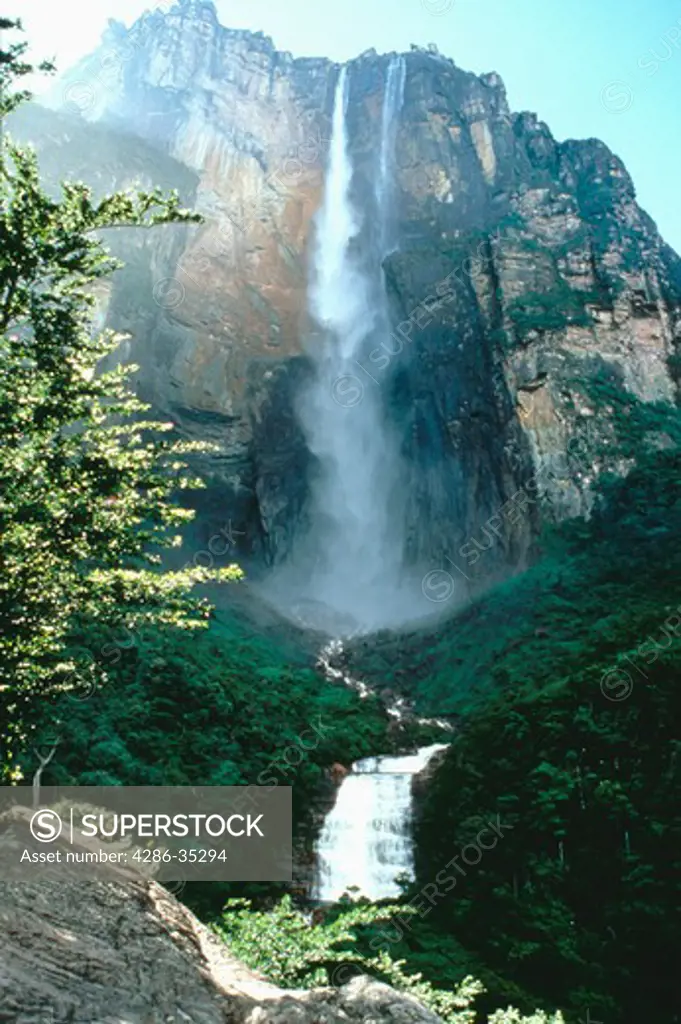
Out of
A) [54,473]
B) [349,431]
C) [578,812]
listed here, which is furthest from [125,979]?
[349,431]

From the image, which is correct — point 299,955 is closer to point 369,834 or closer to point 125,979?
point 125,979

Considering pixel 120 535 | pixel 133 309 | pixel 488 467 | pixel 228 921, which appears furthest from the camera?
pixel 133 309

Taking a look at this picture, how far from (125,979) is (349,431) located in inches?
1458

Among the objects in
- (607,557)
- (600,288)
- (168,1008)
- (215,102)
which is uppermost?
(215,102)

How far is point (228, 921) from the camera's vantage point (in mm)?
6422

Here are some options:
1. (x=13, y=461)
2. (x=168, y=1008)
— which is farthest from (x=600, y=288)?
(x=168, y=1008)

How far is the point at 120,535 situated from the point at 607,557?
20146mm

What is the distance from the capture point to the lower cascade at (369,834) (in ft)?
46.4

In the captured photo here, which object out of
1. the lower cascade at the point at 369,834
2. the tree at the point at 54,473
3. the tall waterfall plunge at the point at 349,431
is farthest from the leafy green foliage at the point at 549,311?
the tree at the point at 54,473

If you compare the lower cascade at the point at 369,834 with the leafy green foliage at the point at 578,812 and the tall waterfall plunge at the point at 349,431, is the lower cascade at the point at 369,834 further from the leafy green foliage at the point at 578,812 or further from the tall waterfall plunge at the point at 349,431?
the tall waterfall plunge at the point at 349,431

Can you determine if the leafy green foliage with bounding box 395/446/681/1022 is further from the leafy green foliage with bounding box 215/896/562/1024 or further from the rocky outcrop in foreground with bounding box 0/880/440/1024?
the rocky outcrop in foreground with bounding box 0/880/440/1024

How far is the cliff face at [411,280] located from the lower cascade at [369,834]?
12.8 m

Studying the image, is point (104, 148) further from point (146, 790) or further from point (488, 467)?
point (146, 790)

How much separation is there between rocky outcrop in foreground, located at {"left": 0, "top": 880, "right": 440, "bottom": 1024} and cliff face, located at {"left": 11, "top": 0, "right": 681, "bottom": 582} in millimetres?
23552
